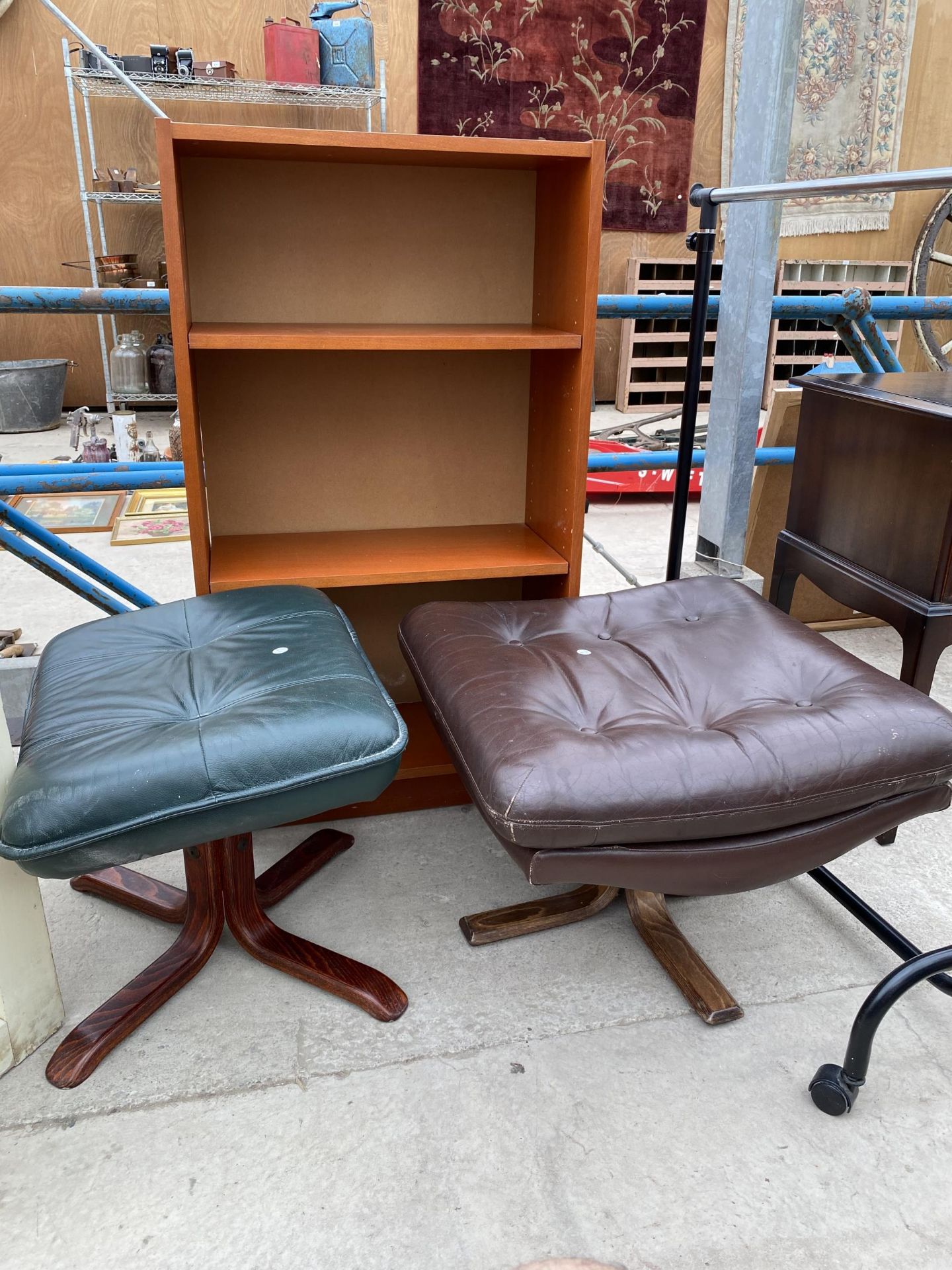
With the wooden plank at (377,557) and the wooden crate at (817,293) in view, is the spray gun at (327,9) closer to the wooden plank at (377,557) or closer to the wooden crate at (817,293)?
the wooden crate at (817,293)

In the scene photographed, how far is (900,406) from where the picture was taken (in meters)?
1.33

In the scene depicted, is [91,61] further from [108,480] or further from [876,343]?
[876,343]

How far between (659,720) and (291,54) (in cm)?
470

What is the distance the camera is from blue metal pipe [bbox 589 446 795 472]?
2.12m

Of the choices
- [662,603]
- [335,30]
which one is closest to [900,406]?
[662,603]

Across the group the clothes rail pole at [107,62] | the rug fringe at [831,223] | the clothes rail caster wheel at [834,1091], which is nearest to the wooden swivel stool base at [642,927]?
the clothes rail caster wheel at [834,1091]

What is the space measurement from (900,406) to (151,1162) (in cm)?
137

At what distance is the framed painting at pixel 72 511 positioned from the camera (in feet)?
11.1

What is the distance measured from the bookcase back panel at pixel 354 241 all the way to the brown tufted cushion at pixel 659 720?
0.62 metres

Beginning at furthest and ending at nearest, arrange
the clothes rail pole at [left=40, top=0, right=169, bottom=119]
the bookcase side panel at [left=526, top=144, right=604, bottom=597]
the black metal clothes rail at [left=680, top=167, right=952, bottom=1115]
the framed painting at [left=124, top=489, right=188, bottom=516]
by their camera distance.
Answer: the framed painting at [left=124, top=489, right=188, bottom=516] → the clothes rail pole at [left=40, top=0, right=169, bottom=119] → the bookcase side panel at [left=526, top=144, right=604, bottom=597] → the black metal clothes rail at [left=680, top=167, right=952, bottom=1115]

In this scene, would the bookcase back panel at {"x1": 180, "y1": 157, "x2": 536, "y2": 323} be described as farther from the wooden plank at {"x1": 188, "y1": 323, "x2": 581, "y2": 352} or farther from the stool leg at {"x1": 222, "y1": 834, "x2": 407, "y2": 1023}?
the stool leg at {"x1": 222, "y1": 834, "x2": 407, "y2": 1023}

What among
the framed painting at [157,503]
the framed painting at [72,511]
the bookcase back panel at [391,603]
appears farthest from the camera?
the framed painting at [157,503]

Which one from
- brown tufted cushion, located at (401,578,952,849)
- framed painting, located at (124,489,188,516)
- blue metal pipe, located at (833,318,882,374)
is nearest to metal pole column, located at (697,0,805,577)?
blue metal pipe, located at (833,318,882,374)

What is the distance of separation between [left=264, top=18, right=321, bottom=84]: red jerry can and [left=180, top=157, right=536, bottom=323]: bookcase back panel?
12.0 ft
